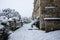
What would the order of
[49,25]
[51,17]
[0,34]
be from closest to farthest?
[0,34], [49,25], [51,17]

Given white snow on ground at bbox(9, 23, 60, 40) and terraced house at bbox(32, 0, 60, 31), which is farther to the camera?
terraced house at bbox(32, 0, 60, 31)

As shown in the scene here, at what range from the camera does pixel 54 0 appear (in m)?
7.91

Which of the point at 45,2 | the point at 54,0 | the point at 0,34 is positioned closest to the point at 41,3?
the point at 45,2

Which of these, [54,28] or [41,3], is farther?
[41,3]

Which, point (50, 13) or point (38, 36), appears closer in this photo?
point (38, 36)

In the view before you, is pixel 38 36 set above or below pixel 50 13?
below

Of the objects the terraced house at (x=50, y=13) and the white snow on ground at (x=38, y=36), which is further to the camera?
the terraced house at (x=50, y=13)

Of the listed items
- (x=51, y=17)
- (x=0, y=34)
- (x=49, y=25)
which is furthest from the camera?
(x=51, y=17)

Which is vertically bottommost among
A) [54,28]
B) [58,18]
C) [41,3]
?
[54,28]

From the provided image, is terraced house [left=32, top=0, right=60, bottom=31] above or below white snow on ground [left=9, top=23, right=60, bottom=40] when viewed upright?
above

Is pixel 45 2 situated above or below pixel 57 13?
above

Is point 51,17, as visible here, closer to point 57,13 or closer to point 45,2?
point 57,13

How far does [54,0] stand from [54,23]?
157 centimetres

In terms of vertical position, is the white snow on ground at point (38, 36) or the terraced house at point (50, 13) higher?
the terraced house at point (50, 13)
